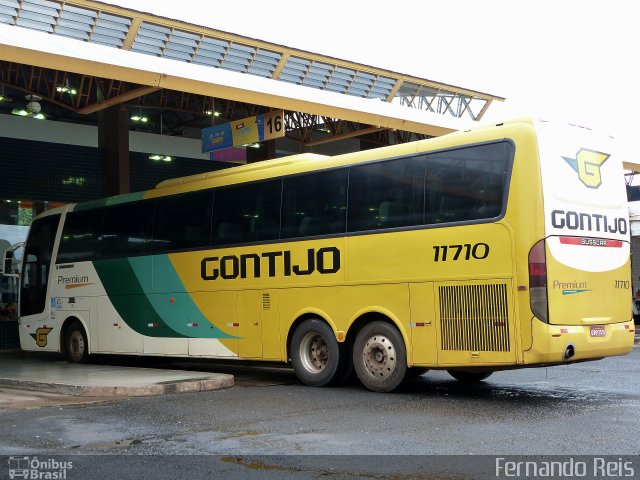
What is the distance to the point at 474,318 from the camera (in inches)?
432

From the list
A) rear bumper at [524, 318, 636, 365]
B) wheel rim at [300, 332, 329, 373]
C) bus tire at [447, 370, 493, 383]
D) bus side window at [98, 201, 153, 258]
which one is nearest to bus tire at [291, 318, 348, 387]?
wheel rim at [300, 332, 329, 373]

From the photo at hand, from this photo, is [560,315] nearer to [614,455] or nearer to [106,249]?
Result: [614,455]

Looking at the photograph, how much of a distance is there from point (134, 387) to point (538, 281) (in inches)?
219

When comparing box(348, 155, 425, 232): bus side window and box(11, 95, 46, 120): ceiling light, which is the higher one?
box(11, 95, 46, 120): ceiling light

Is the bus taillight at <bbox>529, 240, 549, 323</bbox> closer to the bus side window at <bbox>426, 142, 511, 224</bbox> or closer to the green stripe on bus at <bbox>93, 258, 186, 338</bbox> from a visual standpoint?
the bus side window at <bbox>426, 142, 511, 224</bbox>

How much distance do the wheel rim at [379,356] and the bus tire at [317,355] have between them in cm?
55

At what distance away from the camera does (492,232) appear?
1081 centimetres

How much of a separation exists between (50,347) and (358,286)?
895cm

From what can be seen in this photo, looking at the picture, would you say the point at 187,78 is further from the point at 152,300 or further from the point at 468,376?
the point at 468,376

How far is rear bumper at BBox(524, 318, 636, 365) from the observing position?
33.9 feet

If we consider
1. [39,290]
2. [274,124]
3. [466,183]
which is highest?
[274,124]

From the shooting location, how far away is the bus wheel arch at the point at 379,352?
11859 millimetres

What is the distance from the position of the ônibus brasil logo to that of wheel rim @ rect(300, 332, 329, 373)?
448cm

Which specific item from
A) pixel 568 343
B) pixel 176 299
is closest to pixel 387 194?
pixel 568 343
